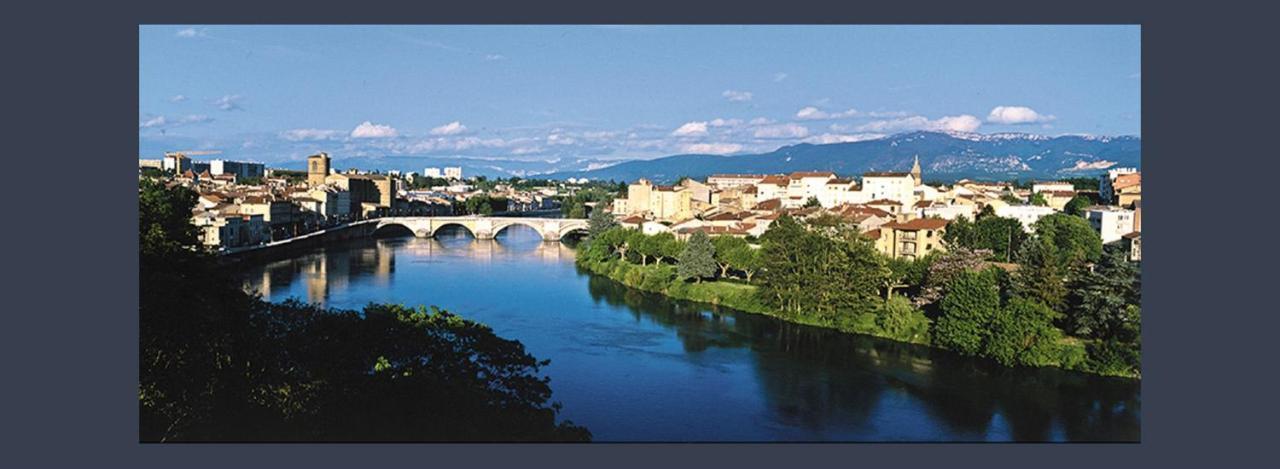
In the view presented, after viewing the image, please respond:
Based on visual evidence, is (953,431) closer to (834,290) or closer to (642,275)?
(834,290)

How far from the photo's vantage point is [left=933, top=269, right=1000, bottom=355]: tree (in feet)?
25.5

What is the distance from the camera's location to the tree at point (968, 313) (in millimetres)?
7758

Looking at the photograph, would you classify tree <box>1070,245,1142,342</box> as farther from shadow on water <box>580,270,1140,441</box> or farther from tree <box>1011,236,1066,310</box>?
shadow on water <box>580,270,1140,441</box>

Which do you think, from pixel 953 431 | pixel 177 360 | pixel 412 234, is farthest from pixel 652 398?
pixel 412 234

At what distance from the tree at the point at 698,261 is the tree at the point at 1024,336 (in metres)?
4.18

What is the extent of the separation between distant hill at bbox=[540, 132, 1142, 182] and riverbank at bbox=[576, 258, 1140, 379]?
856cm

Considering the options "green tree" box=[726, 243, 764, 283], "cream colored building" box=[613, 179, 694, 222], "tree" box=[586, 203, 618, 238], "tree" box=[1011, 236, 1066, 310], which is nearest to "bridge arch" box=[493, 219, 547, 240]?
"cream colored building" box=[613, 179, 694, 222]

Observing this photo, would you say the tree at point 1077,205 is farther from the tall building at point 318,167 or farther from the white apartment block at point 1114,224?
the tall building at point 318,167

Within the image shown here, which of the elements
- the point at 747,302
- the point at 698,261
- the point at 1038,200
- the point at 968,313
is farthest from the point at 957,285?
the point at 1038,200

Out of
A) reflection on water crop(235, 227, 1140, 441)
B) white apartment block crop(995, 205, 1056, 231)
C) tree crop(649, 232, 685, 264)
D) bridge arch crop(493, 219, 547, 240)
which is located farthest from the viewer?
bridge arch crop(493, 219, 547, 240)

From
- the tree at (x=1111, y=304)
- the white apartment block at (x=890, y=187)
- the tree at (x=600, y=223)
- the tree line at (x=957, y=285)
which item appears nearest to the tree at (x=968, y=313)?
the tree line at (x=957, y=285)

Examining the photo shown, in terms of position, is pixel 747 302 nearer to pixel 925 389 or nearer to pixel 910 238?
pixel 910 238

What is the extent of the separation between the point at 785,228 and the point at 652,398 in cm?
429

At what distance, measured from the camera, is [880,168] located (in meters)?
44.9
